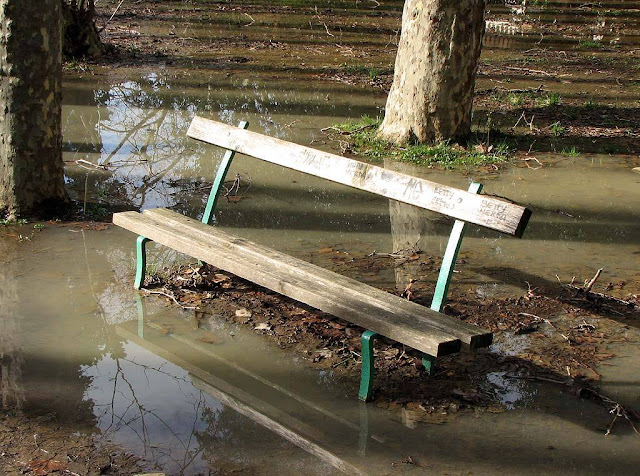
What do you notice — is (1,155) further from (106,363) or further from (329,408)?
(329,408)

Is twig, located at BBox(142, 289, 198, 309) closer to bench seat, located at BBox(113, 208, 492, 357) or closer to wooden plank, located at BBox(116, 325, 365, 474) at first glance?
bench seat, located at BBox(113, 208, 492, 357)

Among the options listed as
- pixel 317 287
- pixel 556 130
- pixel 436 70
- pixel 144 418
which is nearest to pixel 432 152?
pixel 436 70

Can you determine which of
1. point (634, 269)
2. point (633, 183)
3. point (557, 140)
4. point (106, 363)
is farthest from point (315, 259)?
point (557, 140)

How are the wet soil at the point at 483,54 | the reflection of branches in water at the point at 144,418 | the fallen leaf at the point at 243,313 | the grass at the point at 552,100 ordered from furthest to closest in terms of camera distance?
the grass at the point at 552,100 → the wet soil at the point at 483,54 → the fallen leaf at the point at 243,313 → the reflection of branches in water at the point at 144,418

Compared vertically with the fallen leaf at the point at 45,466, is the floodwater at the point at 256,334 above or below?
above

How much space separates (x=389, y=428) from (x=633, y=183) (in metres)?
5.60

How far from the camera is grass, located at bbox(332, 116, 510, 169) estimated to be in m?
9.18

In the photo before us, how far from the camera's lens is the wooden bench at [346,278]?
428cm

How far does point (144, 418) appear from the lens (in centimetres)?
429

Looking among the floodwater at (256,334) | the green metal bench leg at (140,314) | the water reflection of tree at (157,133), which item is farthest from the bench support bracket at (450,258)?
the water reflection of tree at (157,133)

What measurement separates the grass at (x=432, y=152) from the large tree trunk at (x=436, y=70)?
0.57 feet

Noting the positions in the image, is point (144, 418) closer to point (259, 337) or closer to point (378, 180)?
point (259, 337)

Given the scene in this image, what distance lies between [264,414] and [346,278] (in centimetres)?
105

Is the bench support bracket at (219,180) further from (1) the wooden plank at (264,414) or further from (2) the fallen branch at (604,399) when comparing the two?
(2) the fallen branch at (604,399)
